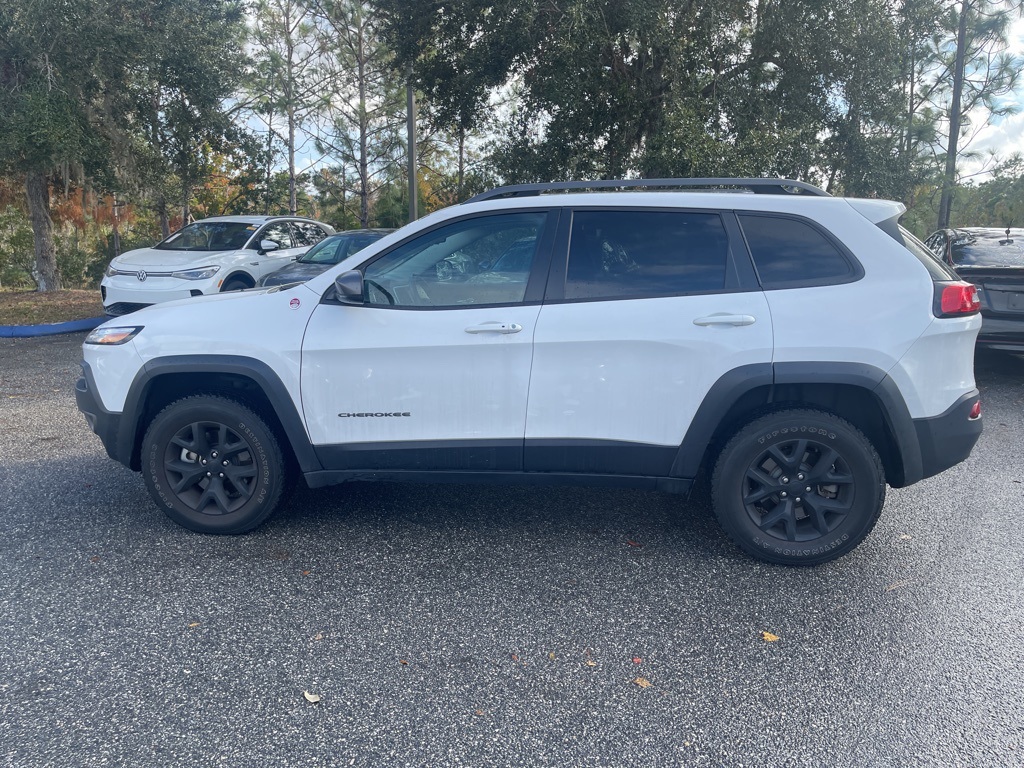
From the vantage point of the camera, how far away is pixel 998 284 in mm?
7703

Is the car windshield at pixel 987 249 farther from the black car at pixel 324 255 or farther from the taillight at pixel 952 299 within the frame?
the black car at pixel 324 255

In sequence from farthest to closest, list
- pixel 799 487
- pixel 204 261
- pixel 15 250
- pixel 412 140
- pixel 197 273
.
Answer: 1. pixel 15 250
2. pixel 412 140
3. pixel 204 261
4. pixel 197 273
5. pixel 799 487

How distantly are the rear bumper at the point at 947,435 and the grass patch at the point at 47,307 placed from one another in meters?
12.2

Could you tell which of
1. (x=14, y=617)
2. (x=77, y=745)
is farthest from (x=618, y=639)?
(x=14, y=617)

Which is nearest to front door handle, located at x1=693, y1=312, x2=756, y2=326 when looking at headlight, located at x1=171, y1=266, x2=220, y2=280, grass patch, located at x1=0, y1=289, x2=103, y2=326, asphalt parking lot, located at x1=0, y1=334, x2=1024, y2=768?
asphalt parking lot, located at x1=0, y1=334, x2=1024, y2=768

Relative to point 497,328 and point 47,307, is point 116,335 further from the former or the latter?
point 47,307

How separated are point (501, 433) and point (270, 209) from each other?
2055 cm

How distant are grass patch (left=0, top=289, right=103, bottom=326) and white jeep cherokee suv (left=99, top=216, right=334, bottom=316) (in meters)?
1.37

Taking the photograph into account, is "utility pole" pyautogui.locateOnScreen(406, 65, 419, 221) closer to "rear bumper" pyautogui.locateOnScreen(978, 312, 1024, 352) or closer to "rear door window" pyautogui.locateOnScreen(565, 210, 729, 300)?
"rear bumper" pyautogui.locateOnScreen(978, 312, 1024, 352)

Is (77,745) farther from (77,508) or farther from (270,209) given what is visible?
(270,209)

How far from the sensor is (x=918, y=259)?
3.87m

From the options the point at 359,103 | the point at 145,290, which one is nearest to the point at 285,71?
the point at 359,103

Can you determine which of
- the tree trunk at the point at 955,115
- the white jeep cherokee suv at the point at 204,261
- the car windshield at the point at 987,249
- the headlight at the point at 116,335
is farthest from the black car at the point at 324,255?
the tree trunk at the point at 955,115

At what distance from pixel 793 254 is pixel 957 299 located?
77cm
